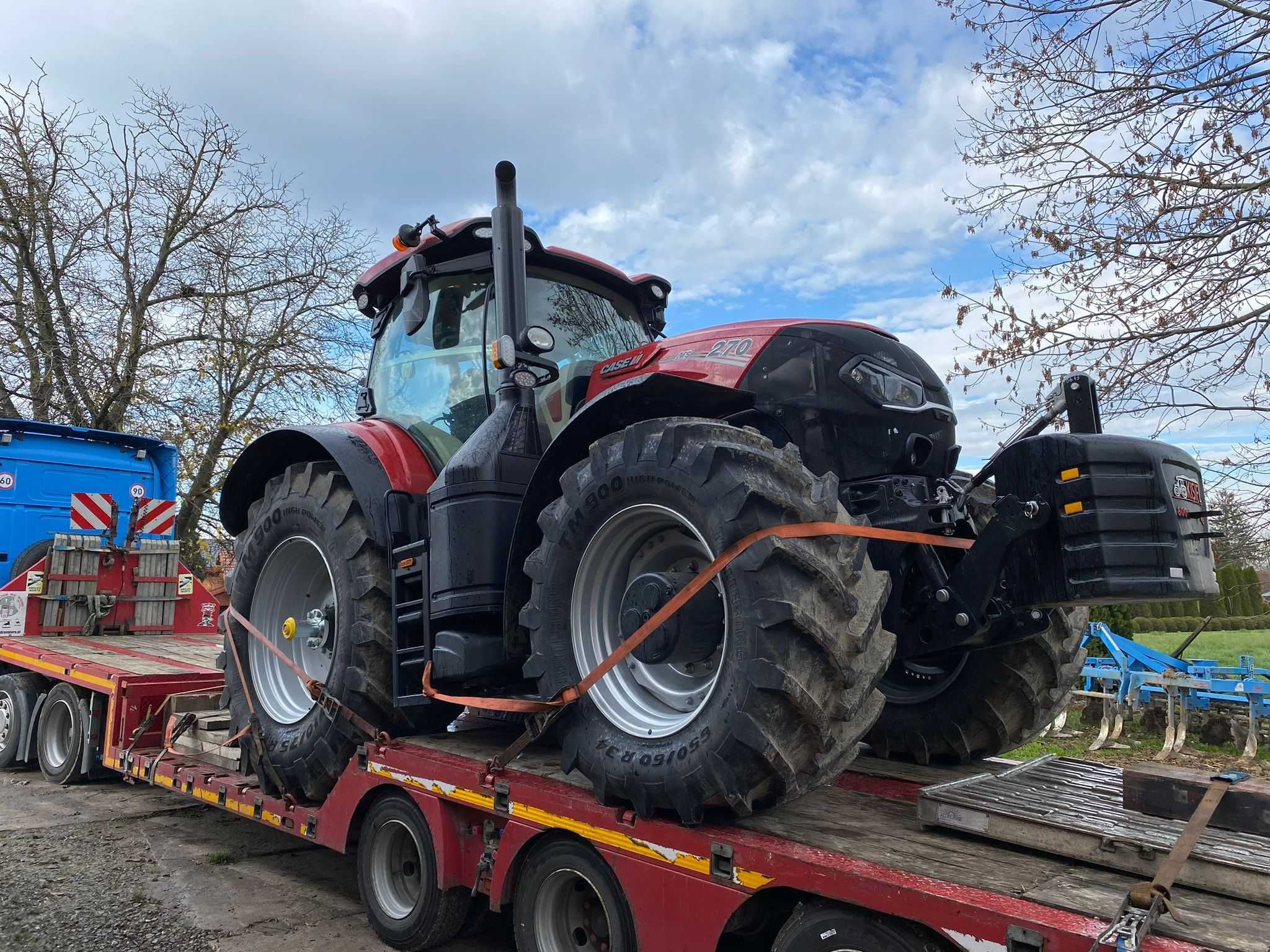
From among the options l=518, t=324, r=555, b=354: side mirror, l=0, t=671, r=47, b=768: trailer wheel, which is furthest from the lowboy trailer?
l=0, t=671, r=47, b=768: trailer wheel

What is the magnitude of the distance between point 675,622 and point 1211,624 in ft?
97.0

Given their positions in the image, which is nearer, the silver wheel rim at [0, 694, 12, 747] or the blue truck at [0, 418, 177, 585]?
the silver wheel rim at [0, 694, 12, 747]

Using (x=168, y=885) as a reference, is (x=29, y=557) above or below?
above

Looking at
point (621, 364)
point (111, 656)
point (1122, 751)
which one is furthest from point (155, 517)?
point (1122, 751)

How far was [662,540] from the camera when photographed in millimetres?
3436

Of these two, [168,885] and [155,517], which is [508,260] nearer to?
[168,885]

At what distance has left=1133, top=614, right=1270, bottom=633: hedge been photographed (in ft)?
84.7

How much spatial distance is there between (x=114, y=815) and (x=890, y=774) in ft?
17.3

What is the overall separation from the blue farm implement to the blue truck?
10.1 metres

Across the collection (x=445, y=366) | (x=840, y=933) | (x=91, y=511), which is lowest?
(x=840, y=933)

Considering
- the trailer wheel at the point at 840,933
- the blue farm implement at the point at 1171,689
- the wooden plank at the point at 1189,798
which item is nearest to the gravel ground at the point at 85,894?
the trailer wheel at the point at 840,933

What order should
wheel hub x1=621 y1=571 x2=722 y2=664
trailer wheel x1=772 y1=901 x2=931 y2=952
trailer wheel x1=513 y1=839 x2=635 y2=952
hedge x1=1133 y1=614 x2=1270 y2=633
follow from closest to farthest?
1. trailer wheel x1=772 y1=901 x2=931 y2=952
2. wheel hub x1=621 y1=571 x2=722 y2=664
3. trailer wheel x1=513 y1=839 x2=635 y2=952
4. hedge x1=1133 y1=614 x2=1270 y2=633

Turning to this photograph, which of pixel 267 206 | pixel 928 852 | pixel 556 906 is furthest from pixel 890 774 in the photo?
pixel 267 206

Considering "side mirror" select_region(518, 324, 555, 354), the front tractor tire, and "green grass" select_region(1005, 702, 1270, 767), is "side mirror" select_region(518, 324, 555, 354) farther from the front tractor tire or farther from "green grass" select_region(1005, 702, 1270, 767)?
"green grass" select_region(1005, 702, 1270, 767)
